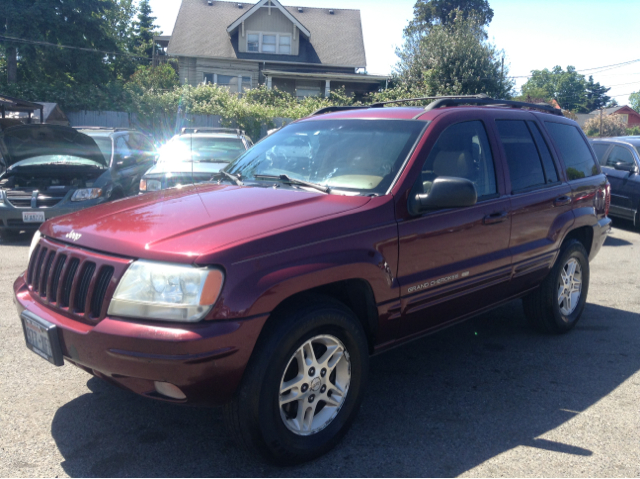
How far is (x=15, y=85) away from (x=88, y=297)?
27626mm

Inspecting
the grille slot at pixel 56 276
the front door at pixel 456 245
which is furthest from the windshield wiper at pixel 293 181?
Result: the grille slot at pixel 56 276

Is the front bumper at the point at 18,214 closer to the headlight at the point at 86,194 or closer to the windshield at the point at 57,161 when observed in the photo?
the headlight at the point at 86,194

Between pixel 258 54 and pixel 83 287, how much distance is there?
3234 centimetres

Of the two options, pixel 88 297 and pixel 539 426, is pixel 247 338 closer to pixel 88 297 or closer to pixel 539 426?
pixel 88 297

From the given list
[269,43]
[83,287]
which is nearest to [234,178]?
[83,287]

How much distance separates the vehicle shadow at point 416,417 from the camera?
2.98 metres

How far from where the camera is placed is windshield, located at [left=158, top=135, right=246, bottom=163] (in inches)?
377

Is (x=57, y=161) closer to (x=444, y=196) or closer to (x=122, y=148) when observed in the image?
(x=122, y=148)

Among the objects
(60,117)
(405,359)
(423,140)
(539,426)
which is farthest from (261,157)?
(60,117)

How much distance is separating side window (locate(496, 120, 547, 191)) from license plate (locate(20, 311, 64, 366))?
3227 mm

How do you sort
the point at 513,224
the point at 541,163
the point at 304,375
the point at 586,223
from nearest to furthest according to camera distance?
the point at 304,375, the point at 513,224, the point at 541,163, the point at 586,223

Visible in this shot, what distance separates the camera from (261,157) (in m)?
4.33

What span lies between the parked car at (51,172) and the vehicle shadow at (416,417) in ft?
18.3

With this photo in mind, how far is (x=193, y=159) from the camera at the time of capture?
9.59m
